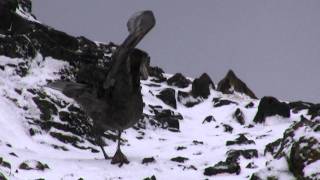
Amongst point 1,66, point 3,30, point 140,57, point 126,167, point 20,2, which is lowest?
point 126,167

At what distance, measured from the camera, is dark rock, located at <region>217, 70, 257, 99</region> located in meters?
43.1

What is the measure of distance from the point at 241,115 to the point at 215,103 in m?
5.46

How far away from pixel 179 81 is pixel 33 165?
94.3 ft

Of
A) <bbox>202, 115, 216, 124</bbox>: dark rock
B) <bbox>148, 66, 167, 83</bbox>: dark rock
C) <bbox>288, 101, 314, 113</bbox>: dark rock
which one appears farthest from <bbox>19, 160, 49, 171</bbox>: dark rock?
<bbox>148, 66, 167, 83</bbox>: dark rock

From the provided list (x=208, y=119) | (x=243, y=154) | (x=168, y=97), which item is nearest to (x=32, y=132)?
(x=243, y=154)

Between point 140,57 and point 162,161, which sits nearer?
point 140,57

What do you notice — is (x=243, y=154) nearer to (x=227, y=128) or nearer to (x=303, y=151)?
(x=227, y=128)

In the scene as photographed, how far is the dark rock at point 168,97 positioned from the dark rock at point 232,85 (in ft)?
25.9

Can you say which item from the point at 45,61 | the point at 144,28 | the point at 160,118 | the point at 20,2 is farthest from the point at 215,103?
the point at 144,28

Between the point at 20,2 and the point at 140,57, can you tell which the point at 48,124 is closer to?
the point at 140,57

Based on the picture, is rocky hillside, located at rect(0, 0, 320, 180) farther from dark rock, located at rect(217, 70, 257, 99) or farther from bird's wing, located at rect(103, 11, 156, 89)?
bird's wing, located at rect(103, 11, 156, 89)

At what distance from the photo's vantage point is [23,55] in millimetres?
27125

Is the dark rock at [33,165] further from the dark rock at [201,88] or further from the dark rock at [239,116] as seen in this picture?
the dark rock at [201,88]

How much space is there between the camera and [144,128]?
26797 mm
